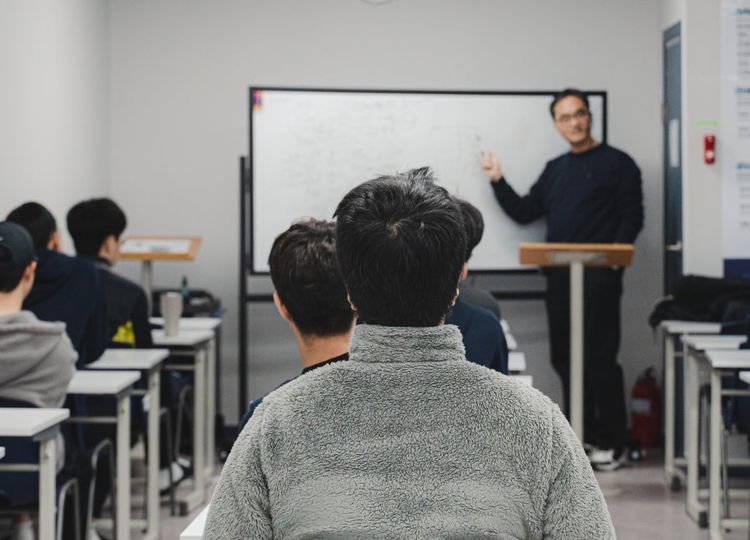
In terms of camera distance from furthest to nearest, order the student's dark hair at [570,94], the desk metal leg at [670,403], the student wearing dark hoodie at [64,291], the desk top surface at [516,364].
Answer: the student's dark hair at [570,94], the desk metal leg at [670,403], the student wearing dark hoodie at [64,291], the desk top surface at [516,364]

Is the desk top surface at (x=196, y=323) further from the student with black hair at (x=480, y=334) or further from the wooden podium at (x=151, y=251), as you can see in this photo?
the student with black hair at (x=480, y=334)

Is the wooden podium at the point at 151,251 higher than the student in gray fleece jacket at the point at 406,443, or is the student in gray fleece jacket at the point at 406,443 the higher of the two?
the wooden podium at the point at 151,251

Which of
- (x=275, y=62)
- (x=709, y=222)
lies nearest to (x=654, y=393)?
(x=709, y=222)

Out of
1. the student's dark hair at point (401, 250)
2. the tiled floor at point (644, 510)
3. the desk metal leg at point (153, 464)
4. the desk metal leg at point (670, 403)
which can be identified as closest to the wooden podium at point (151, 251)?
the tiled floor at point (644, 510)

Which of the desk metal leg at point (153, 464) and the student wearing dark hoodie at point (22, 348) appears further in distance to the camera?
the desk metal leg at point (153, 464)

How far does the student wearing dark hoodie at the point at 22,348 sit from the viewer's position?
2.97 metres

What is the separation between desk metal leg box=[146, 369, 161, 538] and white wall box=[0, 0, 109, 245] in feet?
4.43

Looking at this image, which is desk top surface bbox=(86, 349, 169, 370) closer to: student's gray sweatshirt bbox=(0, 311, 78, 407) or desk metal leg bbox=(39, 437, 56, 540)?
student's gray sweatshirt bbox=(0, 311, 78, 407)

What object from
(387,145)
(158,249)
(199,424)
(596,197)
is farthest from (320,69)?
(199,424)

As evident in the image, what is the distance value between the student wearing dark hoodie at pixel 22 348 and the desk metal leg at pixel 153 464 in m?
0.88

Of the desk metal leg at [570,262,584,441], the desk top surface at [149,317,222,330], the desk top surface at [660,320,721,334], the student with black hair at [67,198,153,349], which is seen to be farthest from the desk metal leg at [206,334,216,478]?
the desk top surface at [660,320,721,334]

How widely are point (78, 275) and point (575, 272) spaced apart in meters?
2.19

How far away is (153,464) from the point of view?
13.3 ft

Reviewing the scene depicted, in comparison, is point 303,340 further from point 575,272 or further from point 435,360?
point 575,272
